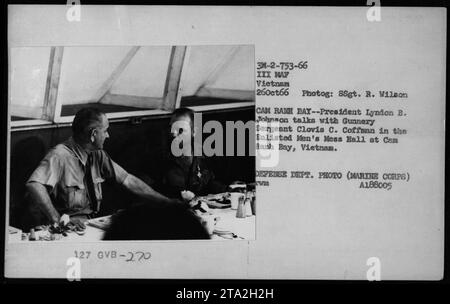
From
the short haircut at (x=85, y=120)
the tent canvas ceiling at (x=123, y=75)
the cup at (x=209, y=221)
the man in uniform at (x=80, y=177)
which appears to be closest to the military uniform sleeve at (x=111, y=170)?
the man in uniform at (x=80, y=177)

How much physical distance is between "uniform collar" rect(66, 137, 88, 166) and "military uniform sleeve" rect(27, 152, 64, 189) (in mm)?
58

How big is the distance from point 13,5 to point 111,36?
36 cm

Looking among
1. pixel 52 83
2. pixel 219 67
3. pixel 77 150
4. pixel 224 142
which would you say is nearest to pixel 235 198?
pixel 224 142

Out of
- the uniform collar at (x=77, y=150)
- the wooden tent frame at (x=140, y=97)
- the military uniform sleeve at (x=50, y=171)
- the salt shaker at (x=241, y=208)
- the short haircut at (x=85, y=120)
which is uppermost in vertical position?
the wooden tent frame at (x=140, y=97)

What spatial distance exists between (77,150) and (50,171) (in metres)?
0.12

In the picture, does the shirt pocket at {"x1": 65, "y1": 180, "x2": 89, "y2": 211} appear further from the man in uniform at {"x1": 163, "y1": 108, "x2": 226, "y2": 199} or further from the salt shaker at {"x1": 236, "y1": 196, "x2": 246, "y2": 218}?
the salt shaker at {"x1": 236, "y1": 196, "x2": 246, "y2": 218}

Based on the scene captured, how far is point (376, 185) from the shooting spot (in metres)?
1.59

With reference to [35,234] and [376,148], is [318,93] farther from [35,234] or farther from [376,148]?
[35,234]

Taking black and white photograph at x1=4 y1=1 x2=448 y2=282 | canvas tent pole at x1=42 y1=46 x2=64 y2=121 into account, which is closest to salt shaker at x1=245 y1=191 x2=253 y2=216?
black and white photograph at x1=4 y1=1 x2=448 y2=282

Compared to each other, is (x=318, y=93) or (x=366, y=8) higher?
(x=366, y=8)

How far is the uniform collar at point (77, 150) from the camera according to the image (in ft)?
5.16

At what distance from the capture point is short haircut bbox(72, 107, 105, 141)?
1572 mm

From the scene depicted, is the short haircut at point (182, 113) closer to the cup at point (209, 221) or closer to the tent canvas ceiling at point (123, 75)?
the tent canvas ceiling at point (123, 75)
